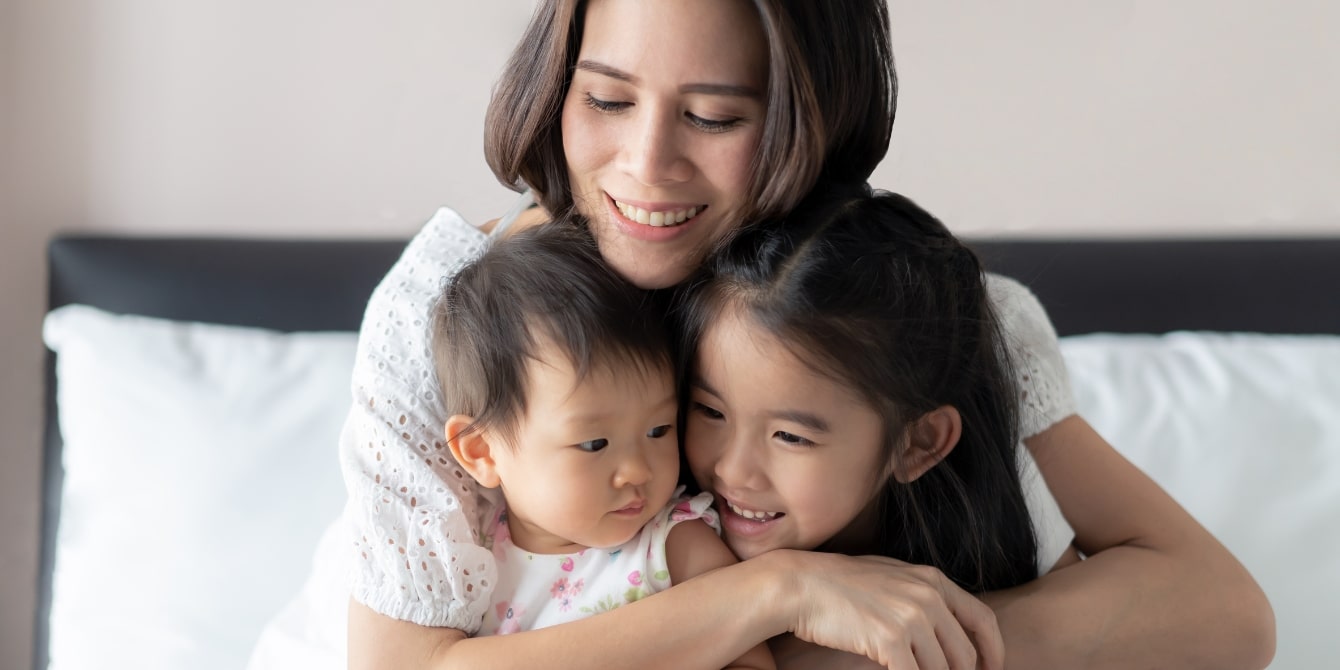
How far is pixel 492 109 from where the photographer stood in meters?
1.40

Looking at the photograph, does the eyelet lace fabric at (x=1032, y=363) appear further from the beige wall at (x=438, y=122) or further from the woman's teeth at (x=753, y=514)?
the beige wall at (x=438, y=122)

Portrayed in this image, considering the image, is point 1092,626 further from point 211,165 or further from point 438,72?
point 211,165

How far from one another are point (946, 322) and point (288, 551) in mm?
1132

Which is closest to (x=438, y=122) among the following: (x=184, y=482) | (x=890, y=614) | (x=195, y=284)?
(x=195, y=284)

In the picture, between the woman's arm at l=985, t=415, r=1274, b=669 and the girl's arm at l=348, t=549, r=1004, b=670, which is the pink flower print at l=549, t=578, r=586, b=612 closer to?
the girl's arm at l=348, t=549, r=1004, b=670

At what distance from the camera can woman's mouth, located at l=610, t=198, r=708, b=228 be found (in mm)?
1265

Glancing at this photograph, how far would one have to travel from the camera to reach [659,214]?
49.8 inches

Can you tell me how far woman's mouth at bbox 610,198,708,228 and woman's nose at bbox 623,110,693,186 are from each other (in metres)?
0.04

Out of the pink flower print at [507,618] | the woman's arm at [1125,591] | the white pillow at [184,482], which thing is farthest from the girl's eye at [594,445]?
the white pillow at [184,482]

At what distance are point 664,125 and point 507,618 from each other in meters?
0.57

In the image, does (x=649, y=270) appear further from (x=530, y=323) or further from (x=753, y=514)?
(x=753, y=514)

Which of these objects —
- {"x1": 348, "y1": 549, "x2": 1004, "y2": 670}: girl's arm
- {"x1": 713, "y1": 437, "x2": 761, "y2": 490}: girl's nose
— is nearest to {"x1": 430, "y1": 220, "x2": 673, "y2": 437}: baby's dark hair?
{"x1": 713, "y1": 437, "x2": 761, "y2": 490}: girl's nose

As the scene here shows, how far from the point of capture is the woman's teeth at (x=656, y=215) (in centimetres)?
127

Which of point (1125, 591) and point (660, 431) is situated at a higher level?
point (660, 431)
